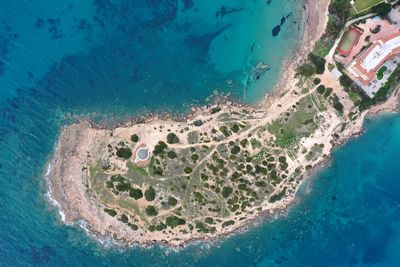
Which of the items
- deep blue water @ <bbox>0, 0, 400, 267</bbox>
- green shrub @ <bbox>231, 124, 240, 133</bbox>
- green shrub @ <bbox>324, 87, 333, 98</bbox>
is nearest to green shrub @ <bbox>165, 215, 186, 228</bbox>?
deep blue water @ <bbox>0, 0, 400, 267</bbox>

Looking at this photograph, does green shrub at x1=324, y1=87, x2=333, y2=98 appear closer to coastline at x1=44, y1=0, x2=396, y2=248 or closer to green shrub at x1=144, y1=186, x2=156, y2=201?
coastline at x1=44, y1=0, x2=396, y2=248

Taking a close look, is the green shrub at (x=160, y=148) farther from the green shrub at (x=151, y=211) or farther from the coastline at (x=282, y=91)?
the green shrub at (x=151, y=211)

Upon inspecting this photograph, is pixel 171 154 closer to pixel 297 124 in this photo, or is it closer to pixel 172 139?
pixel 172 139

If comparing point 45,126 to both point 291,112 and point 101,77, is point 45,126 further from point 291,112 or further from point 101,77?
point 291,112

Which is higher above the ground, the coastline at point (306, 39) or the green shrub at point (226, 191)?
the coastline at point (306, 39)

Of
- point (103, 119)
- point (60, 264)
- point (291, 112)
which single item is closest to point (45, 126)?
point (103, 119)

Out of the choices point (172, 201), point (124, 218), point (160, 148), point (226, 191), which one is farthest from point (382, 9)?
point (124, 218)

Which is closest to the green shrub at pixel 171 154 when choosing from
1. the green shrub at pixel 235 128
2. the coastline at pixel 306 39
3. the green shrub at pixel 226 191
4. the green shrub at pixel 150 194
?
the green shrub at pixel 150 194
